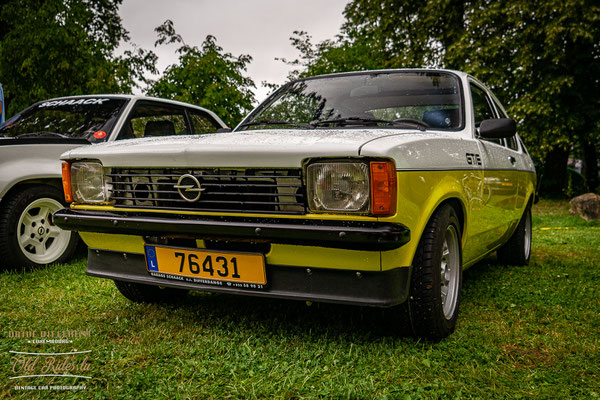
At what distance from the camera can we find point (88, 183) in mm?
2732

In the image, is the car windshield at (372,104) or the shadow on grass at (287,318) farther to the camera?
the car windshield at (372,104)

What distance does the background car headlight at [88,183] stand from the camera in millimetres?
2680

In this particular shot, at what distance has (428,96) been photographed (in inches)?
128

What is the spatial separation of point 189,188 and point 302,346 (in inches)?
38.6

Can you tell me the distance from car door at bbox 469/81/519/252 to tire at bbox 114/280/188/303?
84.7 inches

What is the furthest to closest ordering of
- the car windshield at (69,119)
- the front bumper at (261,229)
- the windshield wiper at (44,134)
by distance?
the car windshield at (69,119)
the windshield wiper at (44,134)
the front bumper at (261,229)

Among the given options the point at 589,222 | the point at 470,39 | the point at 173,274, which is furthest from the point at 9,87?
the point at 589,222

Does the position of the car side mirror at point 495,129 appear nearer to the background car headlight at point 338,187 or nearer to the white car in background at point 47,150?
the background car headlight at point 338,187

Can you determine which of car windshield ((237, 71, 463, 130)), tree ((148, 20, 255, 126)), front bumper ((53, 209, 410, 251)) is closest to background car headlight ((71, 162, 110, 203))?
front bumper ((53, 209, 410, 251))

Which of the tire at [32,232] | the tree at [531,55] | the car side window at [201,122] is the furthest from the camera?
the tree at [531,55]

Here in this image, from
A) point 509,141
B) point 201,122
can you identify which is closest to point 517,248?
point 509,141

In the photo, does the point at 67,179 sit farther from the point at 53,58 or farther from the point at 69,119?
the point at 53,58

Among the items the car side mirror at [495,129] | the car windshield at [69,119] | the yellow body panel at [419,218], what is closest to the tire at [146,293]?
the yellow body panel at [419,218]

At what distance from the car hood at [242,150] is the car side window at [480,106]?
3.55 feet
